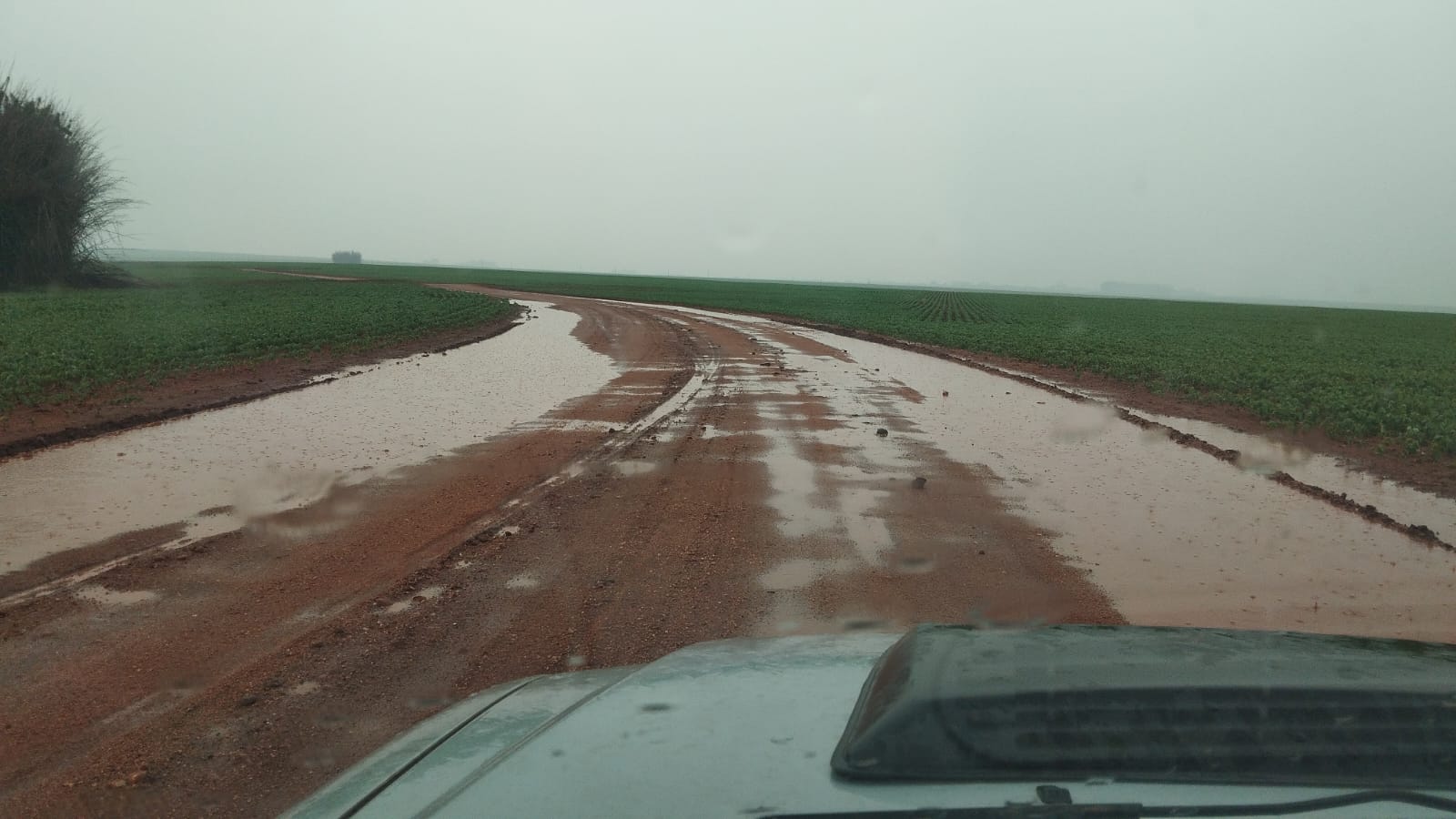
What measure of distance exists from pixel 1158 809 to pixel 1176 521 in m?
7.39

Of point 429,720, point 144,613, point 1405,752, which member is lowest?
point 144,613

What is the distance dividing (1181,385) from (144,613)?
1774 cm

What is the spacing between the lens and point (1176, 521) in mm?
8148

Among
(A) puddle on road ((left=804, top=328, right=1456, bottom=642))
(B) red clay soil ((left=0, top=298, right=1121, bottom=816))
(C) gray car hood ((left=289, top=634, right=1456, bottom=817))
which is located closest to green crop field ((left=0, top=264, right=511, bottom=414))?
(B) red clay soil ((left=0, top=298, right=1121, bottom=816))

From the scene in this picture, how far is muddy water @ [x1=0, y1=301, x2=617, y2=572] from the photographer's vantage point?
750 centimetres

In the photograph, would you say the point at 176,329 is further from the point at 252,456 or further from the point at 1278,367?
the point at 1278,367

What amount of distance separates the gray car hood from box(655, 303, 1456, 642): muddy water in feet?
12.2

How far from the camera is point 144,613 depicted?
5.41 m

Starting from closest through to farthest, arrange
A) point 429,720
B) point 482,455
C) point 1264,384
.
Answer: point 429,720 < point 482,455 < point 1264,384

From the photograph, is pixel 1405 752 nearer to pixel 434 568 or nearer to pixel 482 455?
pixel 434 568

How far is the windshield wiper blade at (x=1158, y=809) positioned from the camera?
145 centimetres

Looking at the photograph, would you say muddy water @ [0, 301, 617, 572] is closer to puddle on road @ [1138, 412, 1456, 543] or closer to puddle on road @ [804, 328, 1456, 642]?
puddle on road @ [804, 328, 1456, 642]

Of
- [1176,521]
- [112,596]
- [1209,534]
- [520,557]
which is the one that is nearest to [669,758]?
[520,557]

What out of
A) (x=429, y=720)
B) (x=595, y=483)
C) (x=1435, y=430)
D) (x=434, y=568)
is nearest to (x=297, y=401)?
(x=595, y=483)
